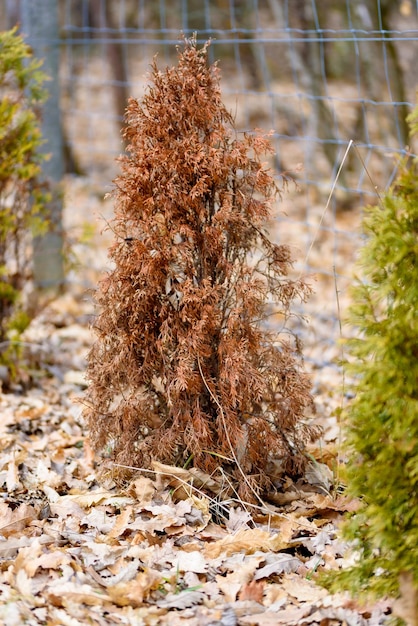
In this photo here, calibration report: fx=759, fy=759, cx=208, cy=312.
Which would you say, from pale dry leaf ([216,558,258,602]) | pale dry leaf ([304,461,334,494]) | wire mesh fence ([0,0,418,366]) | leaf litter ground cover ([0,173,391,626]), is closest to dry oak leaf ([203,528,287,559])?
leaf litter ground cover ([0,173,391,626])

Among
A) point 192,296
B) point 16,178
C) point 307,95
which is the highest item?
point 307,95

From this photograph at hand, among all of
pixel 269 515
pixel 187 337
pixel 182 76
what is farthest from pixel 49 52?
pixel 269 515

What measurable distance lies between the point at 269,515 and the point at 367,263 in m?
1.21

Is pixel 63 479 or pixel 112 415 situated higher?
pixel 112 415

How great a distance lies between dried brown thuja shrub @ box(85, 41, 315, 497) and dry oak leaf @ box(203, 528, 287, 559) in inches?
9.2

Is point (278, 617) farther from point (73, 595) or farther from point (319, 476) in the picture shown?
point (319, 476)

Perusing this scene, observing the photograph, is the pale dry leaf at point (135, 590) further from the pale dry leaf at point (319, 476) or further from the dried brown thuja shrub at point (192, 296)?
the pale dry leaf at point (319, 476)

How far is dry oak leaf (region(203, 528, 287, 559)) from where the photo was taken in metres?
2.65

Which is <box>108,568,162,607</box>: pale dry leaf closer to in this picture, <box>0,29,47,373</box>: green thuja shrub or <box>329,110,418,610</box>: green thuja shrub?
<box>329,110,418,610</box>: green thuja shrub

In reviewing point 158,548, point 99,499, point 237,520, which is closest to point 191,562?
point 158,548

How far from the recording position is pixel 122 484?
10.2 feet

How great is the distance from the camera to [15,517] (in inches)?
111

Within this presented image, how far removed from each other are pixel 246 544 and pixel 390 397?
37.4 inches

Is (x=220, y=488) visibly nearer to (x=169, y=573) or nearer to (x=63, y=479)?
(x=169, y=573)
